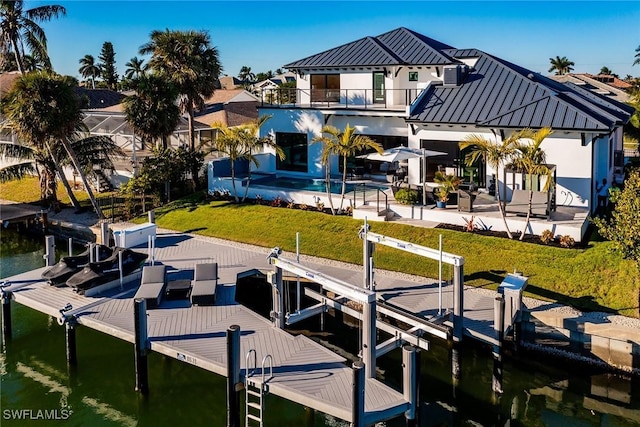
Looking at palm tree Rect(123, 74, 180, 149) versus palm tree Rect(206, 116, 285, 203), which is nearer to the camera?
palm tree Rect(206, 116, 285, 203)

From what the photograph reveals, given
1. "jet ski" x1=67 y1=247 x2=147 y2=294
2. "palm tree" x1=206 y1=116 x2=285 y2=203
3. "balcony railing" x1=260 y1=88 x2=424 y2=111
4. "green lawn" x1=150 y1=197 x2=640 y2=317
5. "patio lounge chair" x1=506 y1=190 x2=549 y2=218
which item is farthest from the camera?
"balcony railing" x1=260 y1=88 x2=424 y2=111

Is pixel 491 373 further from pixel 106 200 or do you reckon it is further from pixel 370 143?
pixel 106 200

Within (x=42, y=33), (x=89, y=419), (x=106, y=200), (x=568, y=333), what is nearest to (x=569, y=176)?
(x=568, y=333)

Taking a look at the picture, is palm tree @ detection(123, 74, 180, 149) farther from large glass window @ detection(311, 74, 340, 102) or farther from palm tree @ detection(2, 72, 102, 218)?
large glass window @ detection(311, 74, 340, 102)

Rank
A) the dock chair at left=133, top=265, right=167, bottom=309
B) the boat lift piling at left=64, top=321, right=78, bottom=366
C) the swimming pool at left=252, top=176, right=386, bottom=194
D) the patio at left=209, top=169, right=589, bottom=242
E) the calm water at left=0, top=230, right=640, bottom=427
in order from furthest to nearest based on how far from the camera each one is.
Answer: the swimming pool at left=252, top=176, right=386, bottom=194 < the patio at left=209, top=169, right=589, bottom=242 < the dock chair at left=133, top=265, right=167, bottom=309 < the boat lift piling at left=64, top=321, right=78, bottom=366 < the calm water at left=0, top=230, right=640, bottom=427

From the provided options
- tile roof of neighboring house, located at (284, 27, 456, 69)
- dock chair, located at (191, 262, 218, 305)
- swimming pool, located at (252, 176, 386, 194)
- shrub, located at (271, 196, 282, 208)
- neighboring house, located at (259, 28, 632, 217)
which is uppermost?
tile roof of neighboring house, located at (284, 27, 456, 69)

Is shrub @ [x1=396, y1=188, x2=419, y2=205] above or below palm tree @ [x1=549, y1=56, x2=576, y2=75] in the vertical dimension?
below

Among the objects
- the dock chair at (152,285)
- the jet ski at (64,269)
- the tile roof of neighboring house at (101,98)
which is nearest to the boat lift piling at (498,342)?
the dock chair at (152,285)

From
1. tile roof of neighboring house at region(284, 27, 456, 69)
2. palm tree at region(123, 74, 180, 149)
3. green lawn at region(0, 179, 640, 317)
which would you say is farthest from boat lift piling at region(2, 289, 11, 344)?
tile roof of neighboring house at region(284, 27, 456, 69)
